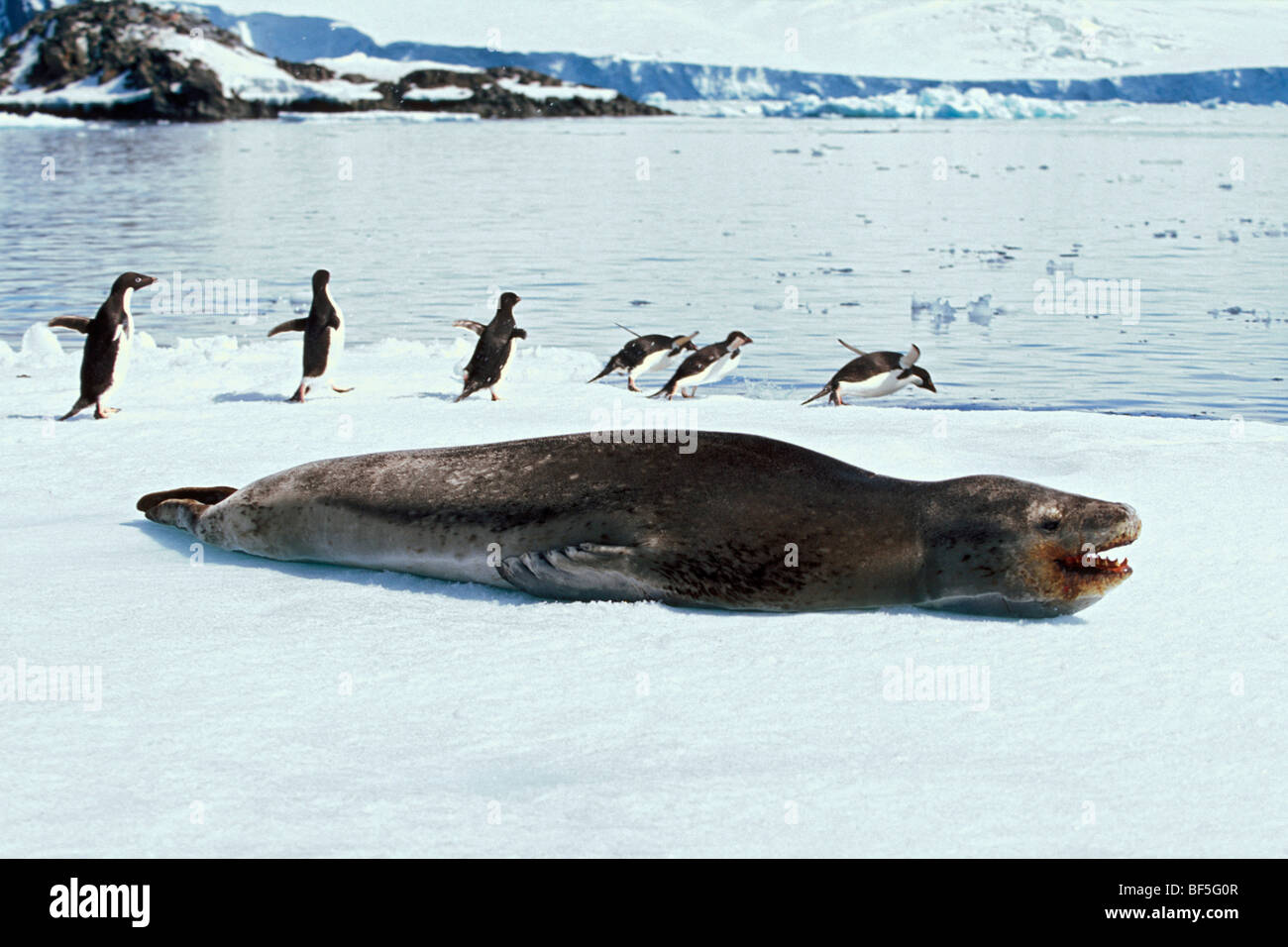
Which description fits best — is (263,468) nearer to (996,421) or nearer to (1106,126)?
(996,421)

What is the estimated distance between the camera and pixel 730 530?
381 centimetres

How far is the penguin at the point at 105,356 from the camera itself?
26.0 ft

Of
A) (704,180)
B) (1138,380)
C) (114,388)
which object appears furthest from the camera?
(704,180)

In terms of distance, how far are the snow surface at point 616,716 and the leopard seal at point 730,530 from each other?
9 centimetres

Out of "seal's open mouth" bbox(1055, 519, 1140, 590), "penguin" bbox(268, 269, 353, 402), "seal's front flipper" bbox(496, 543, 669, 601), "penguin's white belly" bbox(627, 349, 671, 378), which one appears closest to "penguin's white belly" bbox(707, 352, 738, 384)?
"penguin's white belly" bbox(627, 349, 671, 378)

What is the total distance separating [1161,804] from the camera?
8.23 feet

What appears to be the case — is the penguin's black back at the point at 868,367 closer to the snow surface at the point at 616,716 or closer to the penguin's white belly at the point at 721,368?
the penguin's white belly at the point at 721,368

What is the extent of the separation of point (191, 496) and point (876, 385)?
5.55 metres

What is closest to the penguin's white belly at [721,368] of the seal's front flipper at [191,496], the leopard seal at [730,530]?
the seal's front flipper at [191,496]

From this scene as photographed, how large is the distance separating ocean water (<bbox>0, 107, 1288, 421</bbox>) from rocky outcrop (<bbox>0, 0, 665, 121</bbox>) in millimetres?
54267

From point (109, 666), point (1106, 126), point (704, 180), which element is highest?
point (1106, 126)

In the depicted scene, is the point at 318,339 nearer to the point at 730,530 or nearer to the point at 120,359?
the point at 120,359

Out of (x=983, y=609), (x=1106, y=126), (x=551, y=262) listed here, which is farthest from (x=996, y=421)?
(x=1106, y=126)
